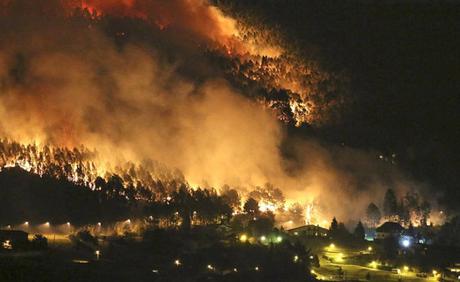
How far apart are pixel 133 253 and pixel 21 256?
20.3 ft

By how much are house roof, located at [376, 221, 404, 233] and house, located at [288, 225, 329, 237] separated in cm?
540

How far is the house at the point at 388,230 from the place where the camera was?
5408 cm

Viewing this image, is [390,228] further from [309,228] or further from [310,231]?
[310,231]

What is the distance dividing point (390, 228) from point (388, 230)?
1.23 feet

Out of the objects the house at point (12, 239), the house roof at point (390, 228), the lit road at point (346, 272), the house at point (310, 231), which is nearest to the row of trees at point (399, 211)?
the house roof at point (390, 228)

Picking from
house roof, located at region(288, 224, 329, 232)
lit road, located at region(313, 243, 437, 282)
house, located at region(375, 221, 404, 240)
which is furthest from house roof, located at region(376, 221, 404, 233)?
lit road, located at region(313, 243, 437, 282)

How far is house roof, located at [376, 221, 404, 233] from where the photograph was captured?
54844 millimetres

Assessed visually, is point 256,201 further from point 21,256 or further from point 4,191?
point 21,256

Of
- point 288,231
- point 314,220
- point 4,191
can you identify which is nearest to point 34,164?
point 4,191

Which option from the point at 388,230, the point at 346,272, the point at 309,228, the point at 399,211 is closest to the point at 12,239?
the point at 346,272

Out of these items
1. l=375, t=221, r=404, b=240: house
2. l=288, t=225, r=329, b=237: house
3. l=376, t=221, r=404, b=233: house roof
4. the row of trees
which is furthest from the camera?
the row of trees

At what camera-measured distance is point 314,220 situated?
56.6 m

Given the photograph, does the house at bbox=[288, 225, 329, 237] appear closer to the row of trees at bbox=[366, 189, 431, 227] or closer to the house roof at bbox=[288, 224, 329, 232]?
the house roof at bbox=[288, 224, 329, 232]

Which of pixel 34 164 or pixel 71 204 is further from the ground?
pixel 34 164
